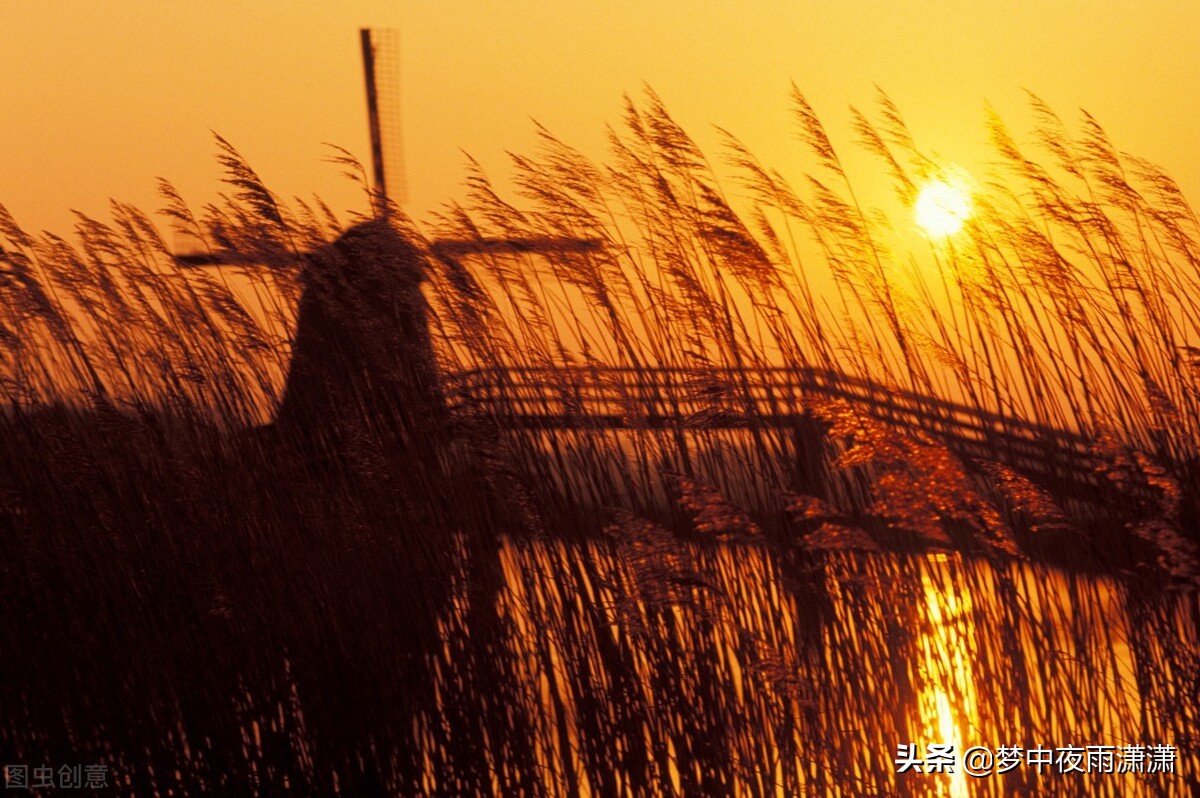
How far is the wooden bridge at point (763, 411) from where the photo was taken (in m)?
2.26

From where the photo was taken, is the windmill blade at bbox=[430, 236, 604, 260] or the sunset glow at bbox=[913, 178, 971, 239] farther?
the sunset glow at bbox=[913, 178, 971, 239]

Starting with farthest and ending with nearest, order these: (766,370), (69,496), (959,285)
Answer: (69,496)
(959,285)
(766,370)

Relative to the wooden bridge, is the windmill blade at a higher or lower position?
higher

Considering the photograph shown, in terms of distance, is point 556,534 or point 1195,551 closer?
point 1195,551

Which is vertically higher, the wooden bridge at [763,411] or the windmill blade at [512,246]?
the windmill blade at [512,246]

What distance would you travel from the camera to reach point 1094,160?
2.64 meters

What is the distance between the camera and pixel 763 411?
91.0 inches

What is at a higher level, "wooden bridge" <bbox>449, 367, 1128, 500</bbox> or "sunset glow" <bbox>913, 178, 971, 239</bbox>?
"sunset glow" <bbox>913, 178, 971, 239</bbox>

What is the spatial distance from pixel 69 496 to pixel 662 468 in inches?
49.7

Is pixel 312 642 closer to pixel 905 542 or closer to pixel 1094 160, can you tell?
pixel 905 542

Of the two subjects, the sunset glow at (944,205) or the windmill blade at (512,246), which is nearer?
the windmill blade at (512,246)

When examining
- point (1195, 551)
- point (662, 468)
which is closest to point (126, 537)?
point (662, 468)

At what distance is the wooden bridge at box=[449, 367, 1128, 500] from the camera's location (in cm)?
226

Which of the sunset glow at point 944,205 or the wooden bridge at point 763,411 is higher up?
the sunset glow at point 944,205
